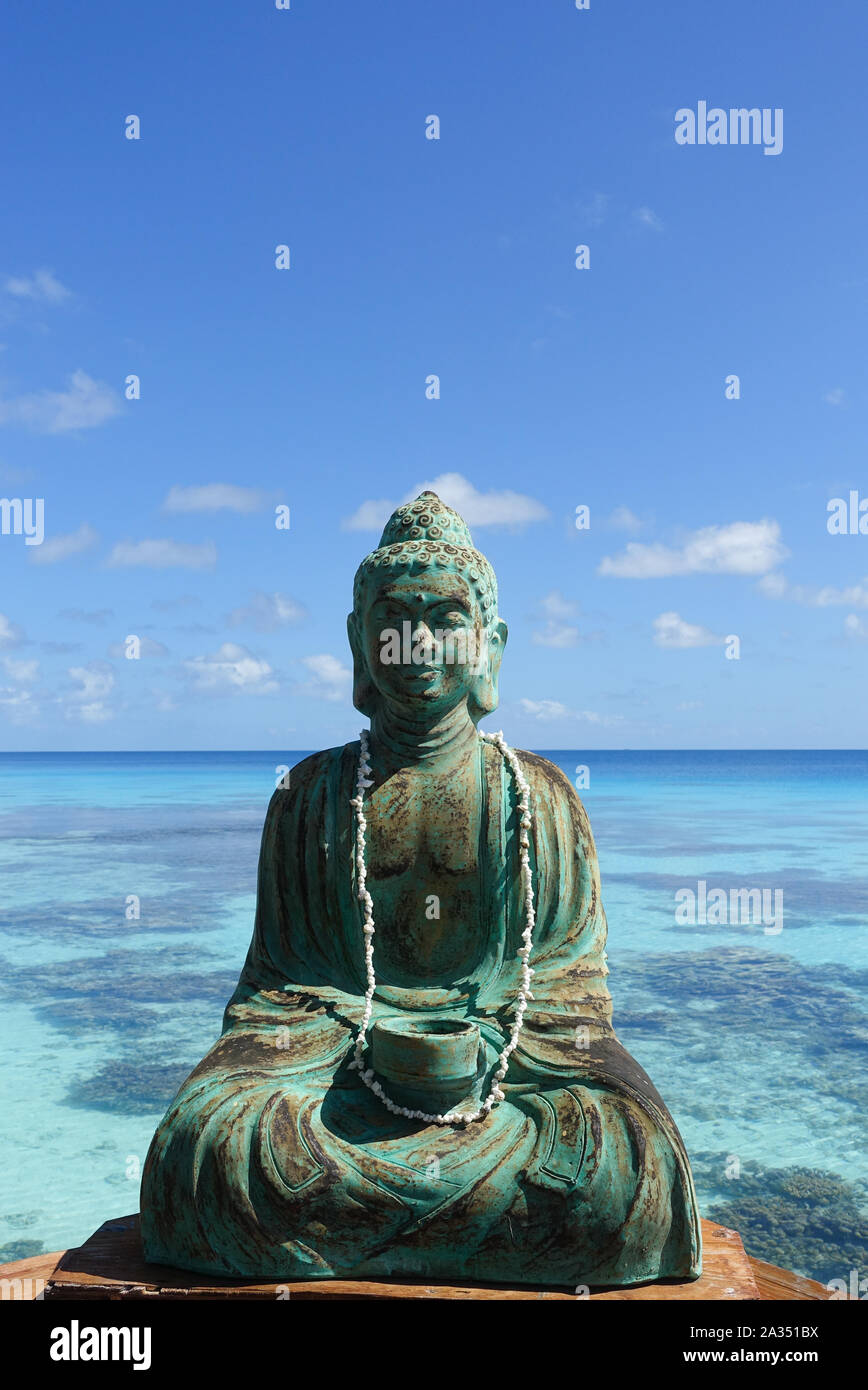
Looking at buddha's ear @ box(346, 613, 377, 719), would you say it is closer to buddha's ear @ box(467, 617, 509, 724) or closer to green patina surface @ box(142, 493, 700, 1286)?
green patina surface @ box(142, 493, 700, 1286)

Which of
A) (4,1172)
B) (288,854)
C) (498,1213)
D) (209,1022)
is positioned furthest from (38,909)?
(498,1213)

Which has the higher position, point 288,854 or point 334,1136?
point 288,854

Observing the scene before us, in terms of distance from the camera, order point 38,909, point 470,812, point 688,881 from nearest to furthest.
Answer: point 470,812, point 38,909, point 688,881

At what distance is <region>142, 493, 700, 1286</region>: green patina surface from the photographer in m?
3.25

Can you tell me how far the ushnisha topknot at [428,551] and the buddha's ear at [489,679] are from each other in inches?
4.0

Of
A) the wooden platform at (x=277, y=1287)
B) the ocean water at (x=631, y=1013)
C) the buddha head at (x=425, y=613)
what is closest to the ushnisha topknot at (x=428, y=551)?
the buddha head at (x=425, y=613)

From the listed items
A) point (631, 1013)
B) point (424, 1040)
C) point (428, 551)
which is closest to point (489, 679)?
point (428, 551)

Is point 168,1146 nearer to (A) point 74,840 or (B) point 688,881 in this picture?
(B) point 688,881

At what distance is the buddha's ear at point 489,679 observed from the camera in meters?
4.24

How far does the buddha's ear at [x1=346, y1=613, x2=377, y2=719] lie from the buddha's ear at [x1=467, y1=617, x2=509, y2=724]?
0.38 metres

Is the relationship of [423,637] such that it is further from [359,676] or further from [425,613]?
[359,676]
